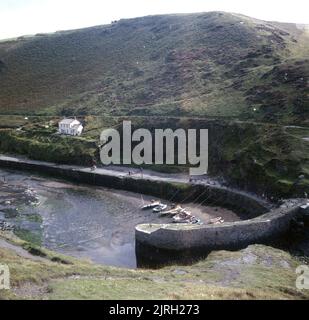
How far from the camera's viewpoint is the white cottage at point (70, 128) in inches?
4262

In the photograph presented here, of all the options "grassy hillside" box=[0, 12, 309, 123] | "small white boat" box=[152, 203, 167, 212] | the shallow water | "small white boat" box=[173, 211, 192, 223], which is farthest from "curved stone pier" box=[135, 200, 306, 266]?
"grassy hillside" box=[0, 12, 309, 123]

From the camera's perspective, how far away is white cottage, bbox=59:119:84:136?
108 m

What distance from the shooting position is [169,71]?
138m

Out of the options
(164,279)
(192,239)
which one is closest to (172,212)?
(192,239)

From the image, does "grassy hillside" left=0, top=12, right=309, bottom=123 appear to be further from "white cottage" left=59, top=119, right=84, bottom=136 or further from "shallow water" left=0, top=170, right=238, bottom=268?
"shallow water" left=0, top=170, right=238, bottom=268

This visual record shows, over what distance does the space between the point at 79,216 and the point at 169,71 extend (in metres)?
77.8

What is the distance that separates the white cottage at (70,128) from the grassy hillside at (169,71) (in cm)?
1313

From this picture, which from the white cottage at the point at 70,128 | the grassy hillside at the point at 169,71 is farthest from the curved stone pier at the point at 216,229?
the white cottage at the point at 70,128

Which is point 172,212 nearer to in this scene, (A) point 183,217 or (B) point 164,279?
(A) point 183,217

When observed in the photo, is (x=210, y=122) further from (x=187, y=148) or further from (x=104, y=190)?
(x=104, y=190)

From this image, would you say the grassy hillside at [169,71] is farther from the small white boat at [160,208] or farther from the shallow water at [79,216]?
the shallow water at [79,216]

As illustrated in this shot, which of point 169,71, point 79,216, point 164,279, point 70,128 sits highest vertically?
point 169,71

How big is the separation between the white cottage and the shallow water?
18407mm

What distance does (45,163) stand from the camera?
326 feet
